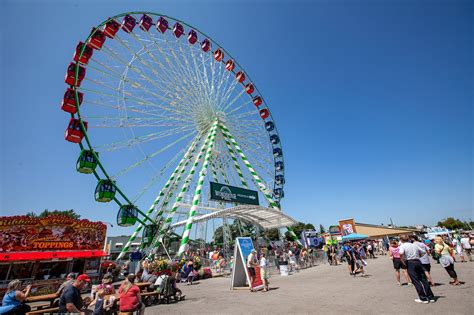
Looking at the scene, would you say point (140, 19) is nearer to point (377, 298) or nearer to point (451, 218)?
point (377, 298)

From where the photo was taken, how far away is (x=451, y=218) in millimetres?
86438

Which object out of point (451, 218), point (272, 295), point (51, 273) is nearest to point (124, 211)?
point (51, 273)

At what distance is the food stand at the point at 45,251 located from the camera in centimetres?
1360

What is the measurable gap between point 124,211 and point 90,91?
9.85 m

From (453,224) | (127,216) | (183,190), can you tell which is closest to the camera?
(127,216)

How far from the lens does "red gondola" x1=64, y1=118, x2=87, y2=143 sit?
16.8 m

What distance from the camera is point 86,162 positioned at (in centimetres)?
1766

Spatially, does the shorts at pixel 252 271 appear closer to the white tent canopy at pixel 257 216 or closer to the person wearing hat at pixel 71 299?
the person wearing hat at pixel 71 299

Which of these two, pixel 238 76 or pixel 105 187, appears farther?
pixel 238 76

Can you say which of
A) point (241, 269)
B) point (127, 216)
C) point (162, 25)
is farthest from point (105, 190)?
point (162, 25)

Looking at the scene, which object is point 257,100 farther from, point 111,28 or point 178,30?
point 111,28

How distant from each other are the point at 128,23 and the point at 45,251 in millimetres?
15890

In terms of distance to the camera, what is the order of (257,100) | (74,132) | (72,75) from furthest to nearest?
(257,100)
(74,132)
(72,75)

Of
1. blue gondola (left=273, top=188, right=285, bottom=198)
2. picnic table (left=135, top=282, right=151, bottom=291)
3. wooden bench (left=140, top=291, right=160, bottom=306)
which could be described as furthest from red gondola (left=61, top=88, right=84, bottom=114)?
blue gondola (left=273, top=188, right=285, bottom=198)
